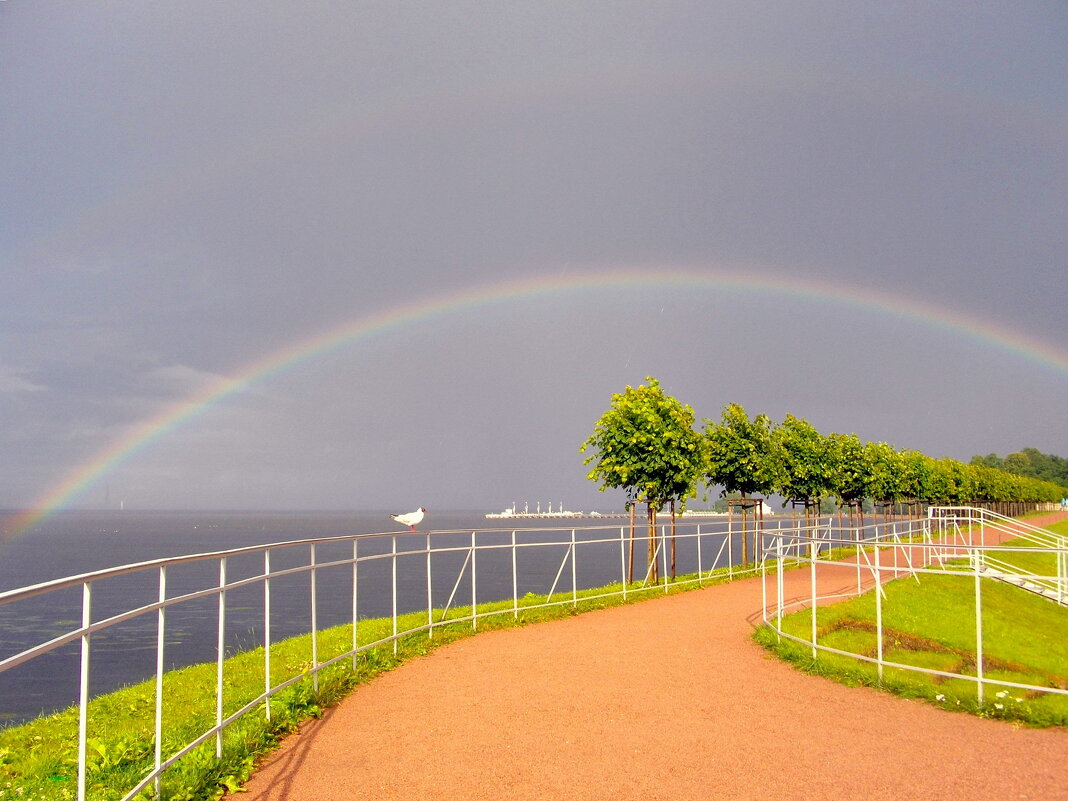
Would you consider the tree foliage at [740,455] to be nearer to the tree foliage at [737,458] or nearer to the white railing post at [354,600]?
the tree foliage at [737,458]

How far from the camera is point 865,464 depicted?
40219 mm

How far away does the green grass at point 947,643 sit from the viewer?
9109mm

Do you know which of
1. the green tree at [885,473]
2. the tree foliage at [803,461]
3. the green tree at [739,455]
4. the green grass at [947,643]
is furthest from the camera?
the green tree at [885,473]

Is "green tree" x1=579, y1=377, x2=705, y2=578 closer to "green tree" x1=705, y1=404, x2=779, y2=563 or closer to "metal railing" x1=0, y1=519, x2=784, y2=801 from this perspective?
"metal railing" x1=0, y1=519, x2=784, y2=801

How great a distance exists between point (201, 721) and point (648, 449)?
1555cm

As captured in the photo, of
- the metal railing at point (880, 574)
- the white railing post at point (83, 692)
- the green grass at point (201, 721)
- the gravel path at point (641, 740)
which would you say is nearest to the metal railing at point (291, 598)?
the white railing post at point (83, 692)

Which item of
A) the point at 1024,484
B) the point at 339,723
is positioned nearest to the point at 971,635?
the point at 339,723

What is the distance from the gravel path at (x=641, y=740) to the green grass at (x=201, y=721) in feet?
0.80

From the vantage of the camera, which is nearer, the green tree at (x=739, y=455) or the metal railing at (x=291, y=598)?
the metal railing at (x=291, y=598)

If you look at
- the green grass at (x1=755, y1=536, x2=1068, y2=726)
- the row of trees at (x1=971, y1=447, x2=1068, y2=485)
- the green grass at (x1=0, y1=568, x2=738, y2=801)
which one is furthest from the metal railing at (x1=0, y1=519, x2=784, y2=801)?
the row of trees at (x1=971, y1=447, x2=1068, y2=485)

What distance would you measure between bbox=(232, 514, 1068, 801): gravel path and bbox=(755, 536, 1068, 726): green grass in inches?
12.6

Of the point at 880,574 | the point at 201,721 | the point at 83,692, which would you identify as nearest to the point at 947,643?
the point at 880,574

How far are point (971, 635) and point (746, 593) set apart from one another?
14.6 ft

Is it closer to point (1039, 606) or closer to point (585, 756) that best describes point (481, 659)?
point (585, 756)
